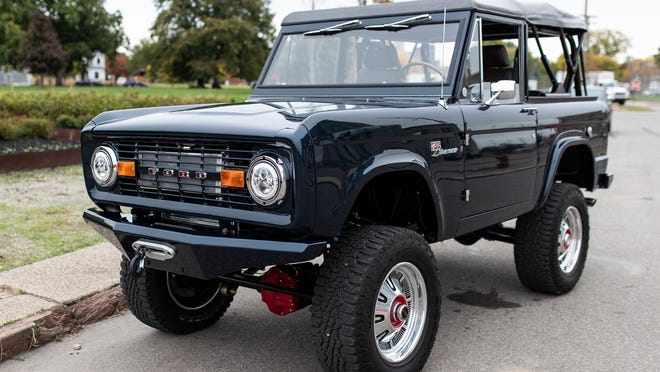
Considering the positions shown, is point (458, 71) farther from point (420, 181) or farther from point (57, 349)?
point (57, 349)

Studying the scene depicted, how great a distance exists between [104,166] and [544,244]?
3.13 metres

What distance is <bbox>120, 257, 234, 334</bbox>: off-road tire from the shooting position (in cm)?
399

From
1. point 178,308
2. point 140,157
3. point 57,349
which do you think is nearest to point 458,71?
point 140,157

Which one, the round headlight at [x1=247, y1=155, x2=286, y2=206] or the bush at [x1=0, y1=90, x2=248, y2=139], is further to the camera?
the bush at [x1=0, y1=90, x2=248, y2=139]

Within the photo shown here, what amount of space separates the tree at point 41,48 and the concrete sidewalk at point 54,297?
7825cm

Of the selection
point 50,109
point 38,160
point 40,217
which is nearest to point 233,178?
point 40,217

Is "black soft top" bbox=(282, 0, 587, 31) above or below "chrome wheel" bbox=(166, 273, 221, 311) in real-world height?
above

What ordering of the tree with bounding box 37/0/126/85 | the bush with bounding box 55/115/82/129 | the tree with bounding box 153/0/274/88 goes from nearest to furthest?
the bush with bounding box 55/115/82/129
the tree with bounding box 153/0/274/88
the tree with bounding box 37/0/126/85

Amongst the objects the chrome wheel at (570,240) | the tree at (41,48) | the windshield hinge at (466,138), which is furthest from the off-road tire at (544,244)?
the tree at (41,48)

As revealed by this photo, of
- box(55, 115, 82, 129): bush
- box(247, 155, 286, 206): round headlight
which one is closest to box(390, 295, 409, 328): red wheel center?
box(247, 155, 286, 206): round headlight

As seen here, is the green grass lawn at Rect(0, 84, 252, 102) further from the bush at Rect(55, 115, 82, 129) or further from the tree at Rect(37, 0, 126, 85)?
the tree at Rect(37, 0, 126, 85)

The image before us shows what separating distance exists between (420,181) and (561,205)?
183 centimetres

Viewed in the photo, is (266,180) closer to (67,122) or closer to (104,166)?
(104,166)

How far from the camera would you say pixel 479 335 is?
4340mm
